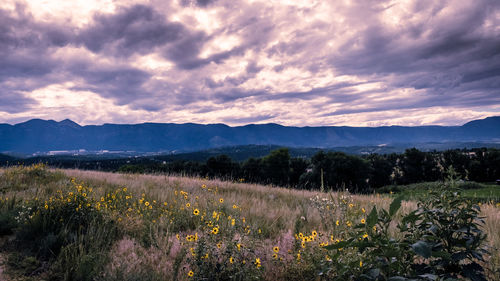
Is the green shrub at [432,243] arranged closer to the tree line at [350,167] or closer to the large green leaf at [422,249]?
the large green leaf at [422,249]

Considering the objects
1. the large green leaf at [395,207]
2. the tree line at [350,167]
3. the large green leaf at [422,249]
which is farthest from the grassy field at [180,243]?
the tree line at [350,167]

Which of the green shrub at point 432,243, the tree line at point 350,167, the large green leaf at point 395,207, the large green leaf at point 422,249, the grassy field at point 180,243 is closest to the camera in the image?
the large green leaf at point 422,249

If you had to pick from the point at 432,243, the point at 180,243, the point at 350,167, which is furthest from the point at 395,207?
the point at 350,167

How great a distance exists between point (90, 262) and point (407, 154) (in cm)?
7315

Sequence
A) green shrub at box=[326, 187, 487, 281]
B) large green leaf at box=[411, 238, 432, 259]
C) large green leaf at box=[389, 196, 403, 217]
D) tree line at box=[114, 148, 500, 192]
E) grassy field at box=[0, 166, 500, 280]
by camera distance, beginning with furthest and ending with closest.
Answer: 1. tree line at box=[114, 148, 500, 192]
2. grassy field at box=[0, 166, 500, 280]
3. green shrub at box=[326, 187, 487, 281]
4. large green leaf at box=[389, 196, 403, 217]
5. large green leaf at box=[411, 238, 432, 259]

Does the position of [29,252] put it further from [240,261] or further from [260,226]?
[260,226]

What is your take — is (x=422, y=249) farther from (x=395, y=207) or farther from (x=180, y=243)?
(x=180, y=243)

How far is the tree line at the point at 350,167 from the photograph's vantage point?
4947 cm

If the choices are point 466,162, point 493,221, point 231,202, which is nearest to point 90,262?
point 231,202

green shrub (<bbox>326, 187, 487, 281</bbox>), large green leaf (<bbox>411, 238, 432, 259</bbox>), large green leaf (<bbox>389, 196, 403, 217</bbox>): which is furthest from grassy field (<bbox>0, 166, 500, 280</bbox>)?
large green leaf (<bbox>411, 238, 432, 259</bbox>)

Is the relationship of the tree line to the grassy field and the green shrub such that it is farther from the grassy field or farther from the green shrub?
the green shrub

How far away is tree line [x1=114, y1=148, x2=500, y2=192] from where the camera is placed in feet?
162

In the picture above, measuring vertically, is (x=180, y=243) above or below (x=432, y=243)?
below

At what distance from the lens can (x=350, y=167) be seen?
159ft
